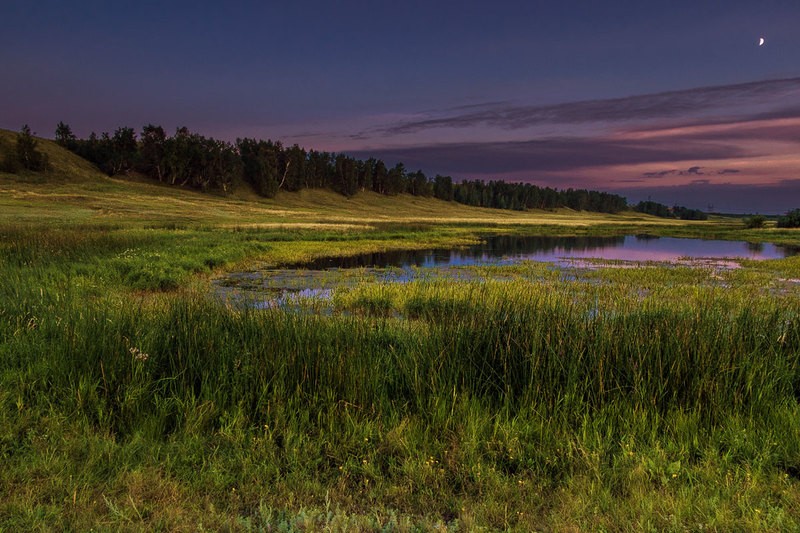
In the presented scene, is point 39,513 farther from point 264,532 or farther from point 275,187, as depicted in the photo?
point 275,187

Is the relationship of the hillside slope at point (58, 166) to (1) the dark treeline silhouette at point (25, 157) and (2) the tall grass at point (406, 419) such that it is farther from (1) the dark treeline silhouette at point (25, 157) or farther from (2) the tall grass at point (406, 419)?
(2) the tall grass at point (406, 419)

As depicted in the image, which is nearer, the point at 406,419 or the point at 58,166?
the point at 406,419

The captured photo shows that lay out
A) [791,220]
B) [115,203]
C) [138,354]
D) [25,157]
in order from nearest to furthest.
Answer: [138,354]
[115,203]
[791,220]
[25,157]

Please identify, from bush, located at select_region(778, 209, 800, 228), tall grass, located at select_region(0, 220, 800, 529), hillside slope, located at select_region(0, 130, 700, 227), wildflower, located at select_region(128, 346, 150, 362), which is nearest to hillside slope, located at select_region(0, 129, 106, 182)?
hillside slope, located at select_region(0, 130, 700, 227)

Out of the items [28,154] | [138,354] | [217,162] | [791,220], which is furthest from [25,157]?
[791,220]

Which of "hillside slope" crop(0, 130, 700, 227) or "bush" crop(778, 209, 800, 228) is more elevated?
"bush" crop(778, 209, 800, 228)

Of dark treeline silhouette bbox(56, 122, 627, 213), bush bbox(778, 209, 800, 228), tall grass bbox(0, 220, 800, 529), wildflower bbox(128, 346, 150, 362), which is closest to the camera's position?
tall grass bbox(0, 220, 800, 529)

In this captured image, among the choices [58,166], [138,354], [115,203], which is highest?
→ [58,166]

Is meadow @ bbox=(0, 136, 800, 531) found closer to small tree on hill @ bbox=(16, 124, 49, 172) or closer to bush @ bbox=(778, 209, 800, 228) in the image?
bush @ bbox=(778, 209, 800, 228)

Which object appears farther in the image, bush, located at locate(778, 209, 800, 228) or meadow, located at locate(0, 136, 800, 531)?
bush, located at locate(778, 209, 800, 228)

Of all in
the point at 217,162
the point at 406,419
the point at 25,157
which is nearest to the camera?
the point at 406,419

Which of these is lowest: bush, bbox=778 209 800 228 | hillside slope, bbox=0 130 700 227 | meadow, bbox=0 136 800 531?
hillside slope, bbox=0 130 700 227

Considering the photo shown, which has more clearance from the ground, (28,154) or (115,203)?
(28,154)

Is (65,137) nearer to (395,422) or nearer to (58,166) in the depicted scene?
(58,166)
